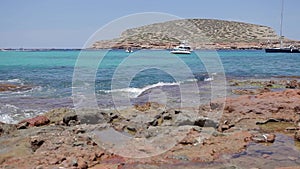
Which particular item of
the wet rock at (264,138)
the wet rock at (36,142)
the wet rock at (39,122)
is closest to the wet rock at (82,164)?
the wet rock at (36,142)

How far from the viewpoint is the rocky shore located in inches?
293

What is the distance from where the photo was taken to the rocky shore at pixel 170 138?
744cm

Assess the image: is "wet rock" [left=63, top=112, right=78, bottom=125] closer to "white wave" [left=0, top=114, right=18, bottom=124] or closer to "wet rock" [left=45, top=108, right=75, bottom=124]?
"wet rock" [left=45, top=108, right=75, bottom=124]

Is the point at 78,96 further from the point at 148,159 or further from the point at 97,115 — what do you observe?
the point at 148,159

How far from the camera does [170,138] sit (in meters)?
9.09

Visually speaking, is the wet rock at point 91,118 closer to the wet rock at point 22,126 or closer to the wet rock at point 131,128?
the wet rock at point 131,128

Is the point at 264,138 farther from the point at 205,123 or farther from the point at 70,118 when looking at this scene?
the point at 70,118

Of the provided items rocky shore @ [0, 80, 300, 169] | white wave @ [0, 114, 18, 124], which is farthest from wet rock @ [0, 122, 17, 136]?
white wave @ [0, 114, 18, 124]

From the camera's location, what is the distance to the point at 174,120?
1111 cm

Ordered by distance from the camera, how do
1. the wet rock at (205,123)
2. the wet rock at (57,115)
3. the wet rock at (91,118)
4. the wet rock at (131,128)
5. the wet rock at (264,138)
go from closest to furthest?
the wet rock at (264,138), the wet rock at (131,128), the wet rock at (205,123), the wet rock at (91,118), the wet rock at (57,115)

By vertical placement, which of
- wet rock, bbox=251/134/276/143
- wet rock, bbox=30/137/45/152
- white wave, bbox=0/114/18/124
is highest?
wet rock, bbox=30/137/45/152

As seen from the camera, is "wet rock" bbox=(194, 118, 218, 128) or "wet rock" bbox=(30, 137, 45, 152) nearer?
"wet rock" bbox=(30, 137, 45, 152)

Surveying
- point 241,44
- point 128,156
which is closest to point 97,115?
point 128,156

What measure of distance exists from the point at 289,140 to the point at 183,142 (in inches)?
118
